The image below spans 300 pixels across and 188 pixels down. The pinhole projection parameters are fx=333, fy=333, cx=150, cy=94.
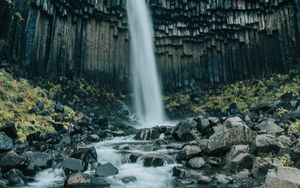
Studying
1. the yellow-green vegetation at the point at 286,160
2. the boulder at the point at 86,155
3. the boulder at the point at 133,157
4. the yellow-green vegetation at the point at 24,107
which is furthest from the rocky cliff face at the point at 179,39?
the yellow-green vegetation at the point at 286,160

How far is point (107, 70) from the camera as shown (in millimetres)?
29062

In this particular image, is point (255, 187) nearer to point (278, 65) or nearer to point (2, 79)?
point (2, 79)

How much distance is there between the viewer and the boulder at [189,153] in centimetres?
1220

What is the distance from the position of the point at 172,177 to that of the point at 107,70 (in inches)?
778

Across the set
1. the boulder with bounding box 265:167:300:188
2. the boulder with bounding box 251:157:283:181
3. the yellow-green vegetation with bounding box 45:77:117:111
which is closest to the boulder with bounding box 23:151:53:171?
the boulder with bounding box 251:157:283:181

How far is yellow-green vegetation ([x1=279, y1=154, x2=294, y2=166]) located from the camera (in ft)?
32.6

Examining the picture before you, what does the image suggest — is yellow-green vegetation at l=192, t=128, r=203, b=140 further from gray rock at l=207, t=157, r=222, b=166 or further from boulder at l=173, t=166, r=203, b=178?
boulder at l=173, t=166, r=203, b=178

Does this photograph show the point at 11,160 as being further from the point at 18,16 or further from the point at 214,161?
the point at 18,16

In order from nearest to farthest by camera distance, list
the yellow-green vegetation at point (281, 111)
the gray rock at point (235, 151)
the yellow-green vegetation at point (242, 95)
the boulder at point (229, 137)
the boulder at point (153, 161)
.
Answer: the gray rock at point (235, 151), the boulder at point (153, 161), the boulder at point (229, 137), the yellow-green vegetation at point (281, 111), the yellow-green vegetation at point (242, 95)

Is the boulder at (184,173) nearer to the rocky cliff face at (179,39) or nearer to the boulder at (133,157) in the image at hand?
the boulder at (133,157)

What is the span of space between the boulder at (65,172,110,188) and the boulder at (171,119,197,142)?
706 centimetres

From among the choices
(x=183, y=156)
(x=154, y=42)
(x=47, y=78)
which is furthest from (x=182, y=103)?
(x=183, y=156)

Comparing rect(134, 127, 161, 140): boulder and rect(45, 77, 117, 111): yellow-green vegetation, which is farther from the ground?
rect(45, 77, 117, 111): yellow-green vegetation

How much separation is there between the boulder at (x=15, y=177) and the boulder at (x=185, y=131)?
320 inches
